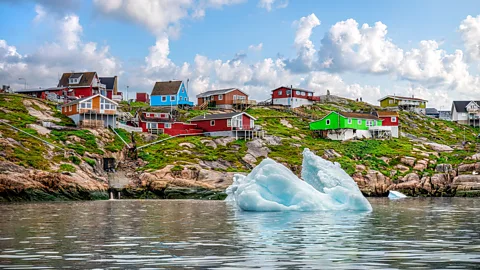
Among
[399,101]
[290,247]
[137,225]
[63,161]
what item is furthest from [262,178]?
[399,101]

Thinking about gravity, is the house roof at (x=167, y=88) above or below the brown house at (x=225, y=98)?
above

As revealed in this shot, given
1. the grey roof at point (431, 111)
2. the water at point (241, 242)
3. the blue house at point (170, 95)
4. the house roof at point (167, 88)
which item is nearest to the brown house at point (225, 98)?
the blue house at point (170, 95)

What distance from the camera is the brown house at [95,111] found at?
89.4 m

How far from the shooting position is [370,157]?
89.2 meters

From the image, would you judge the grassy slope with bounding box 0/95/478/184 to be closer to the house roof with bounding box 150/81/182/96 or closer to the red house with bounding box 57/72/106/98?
the house roof with bounding box 150/81/182/96

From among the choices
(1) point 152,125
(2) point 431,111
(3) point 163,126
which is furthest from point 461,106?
(1) point 152,125

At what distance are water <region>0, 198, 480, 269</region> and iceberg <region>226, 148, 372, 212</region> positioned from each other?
475 centimetres

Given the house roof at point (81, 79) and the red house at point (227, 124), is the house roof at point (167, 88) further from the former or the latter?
the red house at point (227, 124)

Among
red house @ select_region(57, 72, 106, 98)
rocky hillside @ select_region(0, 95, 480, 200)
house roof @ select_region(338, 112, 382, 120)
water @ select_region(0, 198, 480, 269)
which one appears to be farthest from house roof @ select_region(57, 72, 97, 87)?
water @ select_region(0, 198, 480, 269)

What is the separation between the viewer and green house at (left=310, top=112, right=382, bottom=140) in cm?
10769

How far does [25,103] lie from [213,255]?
8503 cm

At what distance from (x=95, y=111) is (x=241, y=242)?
70538 millimetres

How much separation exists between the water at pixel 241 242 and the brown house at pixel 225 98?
9357 cm

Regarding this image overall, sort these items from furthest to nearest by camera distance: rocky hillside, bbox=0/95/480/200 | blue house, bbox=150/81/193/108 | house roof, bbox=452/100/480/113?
house roof, bbox=452/100/480/113, blue house, bbox=150/81/193/108, rocky hillside, bbox=0/95/480/200
